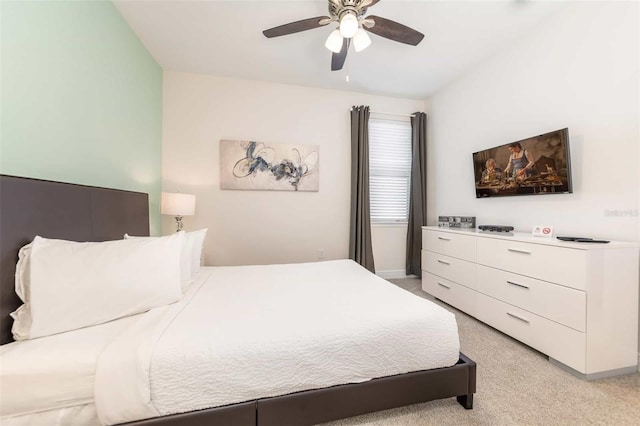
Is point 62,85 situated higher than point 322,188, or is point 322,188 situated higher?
point 62,85

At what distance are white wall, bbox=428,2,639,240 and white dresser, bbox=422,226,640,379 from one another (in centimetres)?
42

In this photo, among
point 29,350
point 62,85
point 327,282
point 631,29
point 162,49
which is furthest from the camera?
point 162,49

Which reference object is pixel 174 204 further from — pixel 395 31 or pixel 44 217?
pixel 395 31

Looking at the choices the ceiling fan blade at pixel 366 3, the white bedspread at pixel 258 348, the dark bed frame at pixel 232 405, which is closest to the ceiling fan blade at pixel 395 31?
the ceiling fan blade at pixel 366 3

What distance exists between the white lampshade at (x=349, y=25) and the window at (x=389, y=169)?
2.10 meters

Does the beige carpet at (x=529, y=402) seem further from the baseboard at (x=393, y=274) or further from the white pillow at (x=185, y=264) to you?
the baseboard at (x=393, y=274)

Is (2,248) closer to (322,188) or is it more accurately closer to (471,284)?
(322,188)

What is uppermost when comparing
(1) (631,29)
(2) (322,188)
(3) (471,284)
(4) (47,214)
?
(1) (631,29)

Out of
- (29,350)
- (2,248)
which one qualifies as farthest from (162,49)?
(29,350)

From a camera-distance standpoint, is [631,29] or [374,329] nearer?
[374,329]

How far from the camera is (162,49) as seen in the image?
2.57m

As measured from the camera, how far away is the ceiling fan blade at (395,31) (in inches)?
68.2

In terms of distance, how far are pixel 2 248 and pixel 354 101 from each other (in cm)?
358

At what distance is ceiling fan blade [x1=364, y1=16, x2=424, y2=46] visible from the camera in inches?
68.2
